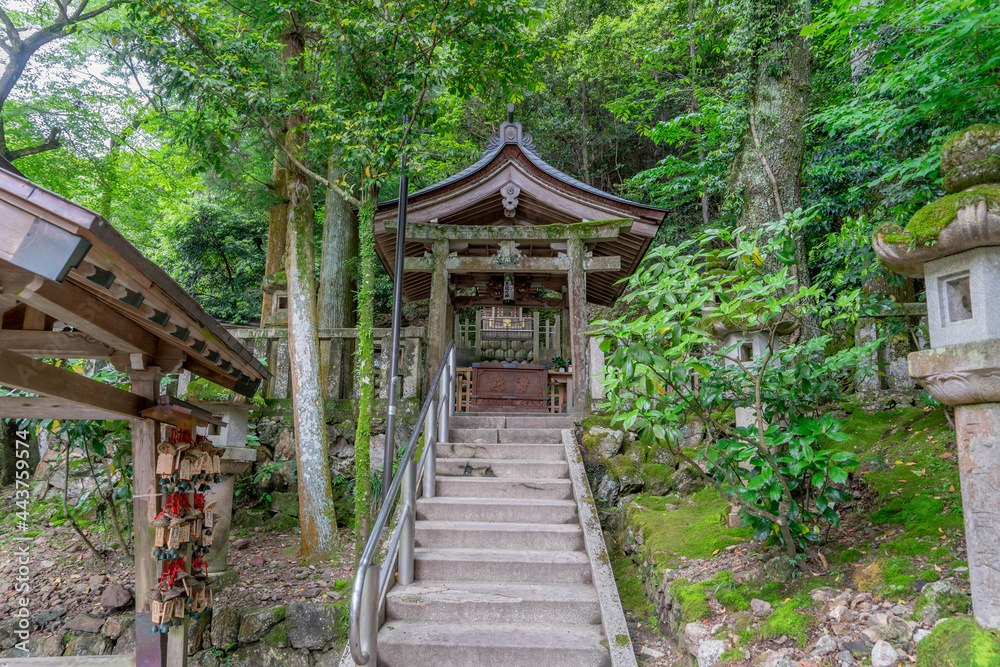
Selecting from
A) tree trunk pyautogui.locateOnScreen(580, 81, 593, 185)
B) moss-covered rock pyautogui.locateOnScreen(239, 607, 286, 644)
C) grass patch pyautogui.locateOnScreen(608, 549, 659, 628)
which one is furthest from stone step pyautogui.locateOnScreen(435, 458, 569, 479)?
tree trunk pyautogui.locateOnScreen(580, 81, 593, 185)

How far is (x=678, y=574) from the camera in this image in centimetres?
420

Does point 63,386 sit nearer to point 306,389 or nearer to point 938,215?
point 306,389

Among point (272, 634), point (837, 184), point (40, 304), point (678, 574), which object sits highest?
point (837, 184)

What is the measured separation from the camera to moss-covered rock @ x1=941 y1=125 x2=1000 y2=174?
9.29ft

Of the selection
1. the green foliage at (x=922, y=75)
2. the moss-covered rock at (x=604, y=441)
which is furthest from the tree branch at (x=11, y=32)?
the green foliage at (x=922, y=75)

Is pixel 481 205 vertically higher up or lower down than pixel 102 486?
higher up

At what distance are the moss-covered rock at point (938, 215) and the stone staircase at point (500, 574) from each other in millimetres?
2891

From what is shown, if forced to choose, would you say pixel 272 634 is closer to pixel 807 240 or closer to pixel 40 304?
pixel 40 304

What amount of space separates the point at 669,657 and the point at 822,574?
112cm

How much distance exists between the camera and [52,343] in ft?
12.2

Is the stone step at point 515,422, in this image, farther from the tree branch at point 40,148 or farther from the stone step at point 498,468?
the tree branch at point 40,148

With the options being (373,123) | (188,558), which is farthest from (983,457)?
(373,123)

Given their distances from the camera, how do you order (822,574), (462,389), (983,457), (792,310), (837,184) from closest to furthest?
1. (983,457)
2. (822,574)
3. (792,310)
4. (837,184)
5. (462,389)

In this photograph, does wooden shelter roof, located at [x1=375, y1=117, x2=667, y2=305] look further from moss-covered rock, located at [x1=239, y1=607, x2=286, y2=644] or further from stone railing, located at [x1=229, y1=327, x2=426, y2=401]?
moss-covered rock, located at [x1=239, y1=607, x2=286, y2=644]
